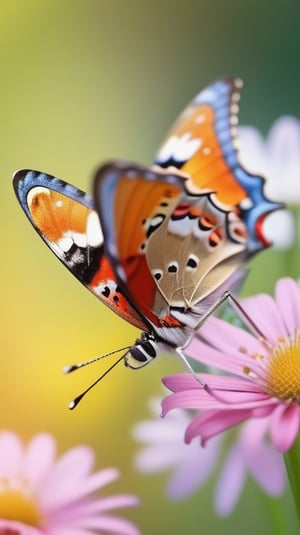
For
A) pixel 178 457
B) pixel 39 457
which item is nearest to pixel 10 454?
pixel 39 457

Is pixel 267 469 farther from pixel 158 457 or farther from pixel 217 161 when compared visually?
pixel 217 161

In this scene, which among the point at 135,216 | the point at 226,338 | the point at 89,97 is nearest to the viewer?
the point at 135,216

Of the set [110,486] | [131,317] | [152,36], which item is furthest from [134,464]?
[152,36]

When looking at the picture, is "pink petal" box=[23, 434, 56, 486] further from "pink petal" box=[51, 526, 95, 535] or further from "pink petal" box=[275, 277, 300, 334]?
"pink petal" box=[275, 277, 300, 334]

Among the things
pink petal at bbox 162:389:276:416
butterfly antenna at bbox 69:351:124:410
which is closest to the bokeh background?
butterfly antenna at bbox 69:351:124:410

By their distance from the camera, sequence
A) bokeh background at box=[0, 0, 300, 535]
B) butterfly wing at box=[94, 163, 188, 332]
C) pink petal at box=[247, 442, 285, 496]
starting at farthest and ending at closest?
1. bokeh background at box=[0, 0, 300, 535]
2. pink petal at box=[247, 442, 285, 496]
3. butterfly wing at box=[94, 163, 188, 332]

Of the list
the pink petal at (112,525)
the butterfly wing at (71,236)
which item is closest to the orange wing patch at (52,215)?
the butterfly wing at (71,236)

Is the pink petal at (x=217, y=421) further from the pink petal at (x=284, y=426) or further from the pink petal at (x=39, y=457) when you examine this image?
the pink petal at (x=39, y=457)
